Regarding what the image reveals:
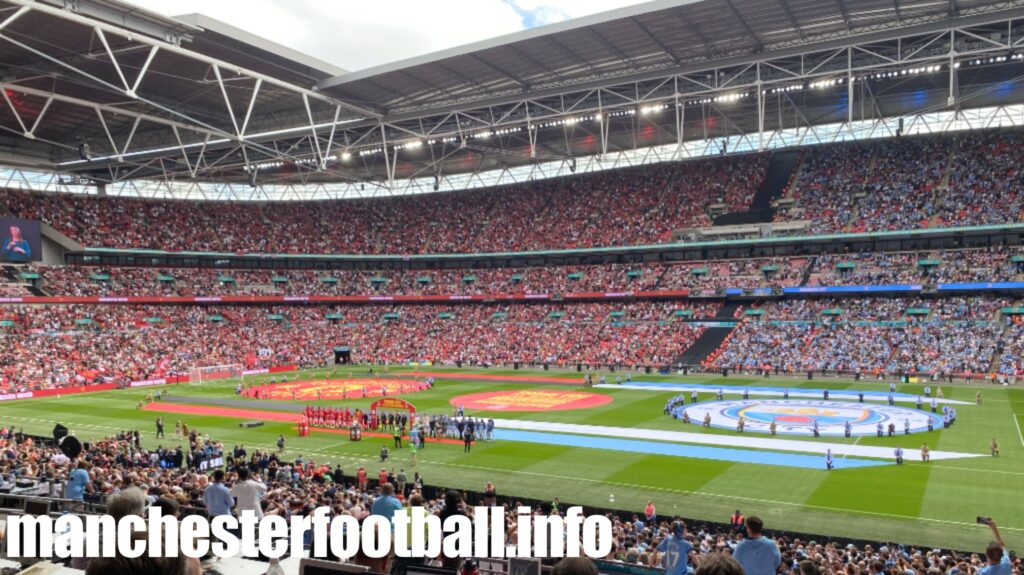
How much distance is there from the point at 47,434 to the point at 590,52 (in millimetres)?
39504

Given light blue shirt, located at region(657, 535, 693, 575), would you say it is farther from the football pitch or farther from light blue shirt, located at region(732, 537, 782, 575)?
the football pitch

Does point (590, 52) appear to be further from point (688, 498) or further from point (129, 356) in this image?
point (129, 356)

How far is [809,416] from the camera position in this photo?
125 feet

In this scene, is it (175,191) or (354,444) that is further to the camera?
(175,191)

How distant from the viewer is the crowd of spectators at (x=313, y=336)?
58188 millimetres

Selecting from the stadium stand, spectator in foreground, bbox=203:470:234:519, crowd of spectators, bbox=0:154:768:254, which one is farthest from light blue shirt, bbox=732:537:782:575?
crowd of spectators, bbox=0:154:768:254

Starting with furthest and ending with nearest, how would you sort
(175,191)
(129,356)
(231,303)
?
(175,191) → (231,303) → (129,356)

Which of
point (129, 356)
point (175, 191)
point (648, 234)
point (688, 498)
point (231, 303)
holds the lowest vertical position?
point (688, 498)

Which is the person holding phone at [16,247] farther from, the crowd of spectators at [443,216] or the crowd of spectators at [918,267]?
the crowd of spectators at [918,267]

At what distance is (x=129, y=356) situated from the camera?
61375 mm

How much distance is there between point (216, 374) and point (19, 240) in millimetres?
21870

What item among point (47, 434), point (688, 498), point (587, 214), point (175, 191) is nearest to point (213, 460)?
point (47, 434)

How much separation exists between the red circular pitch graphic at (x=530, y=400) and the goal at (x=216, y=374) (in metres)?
23.4

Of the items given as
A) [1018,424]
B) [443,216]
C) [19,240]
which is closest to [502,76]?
[1018,424]
